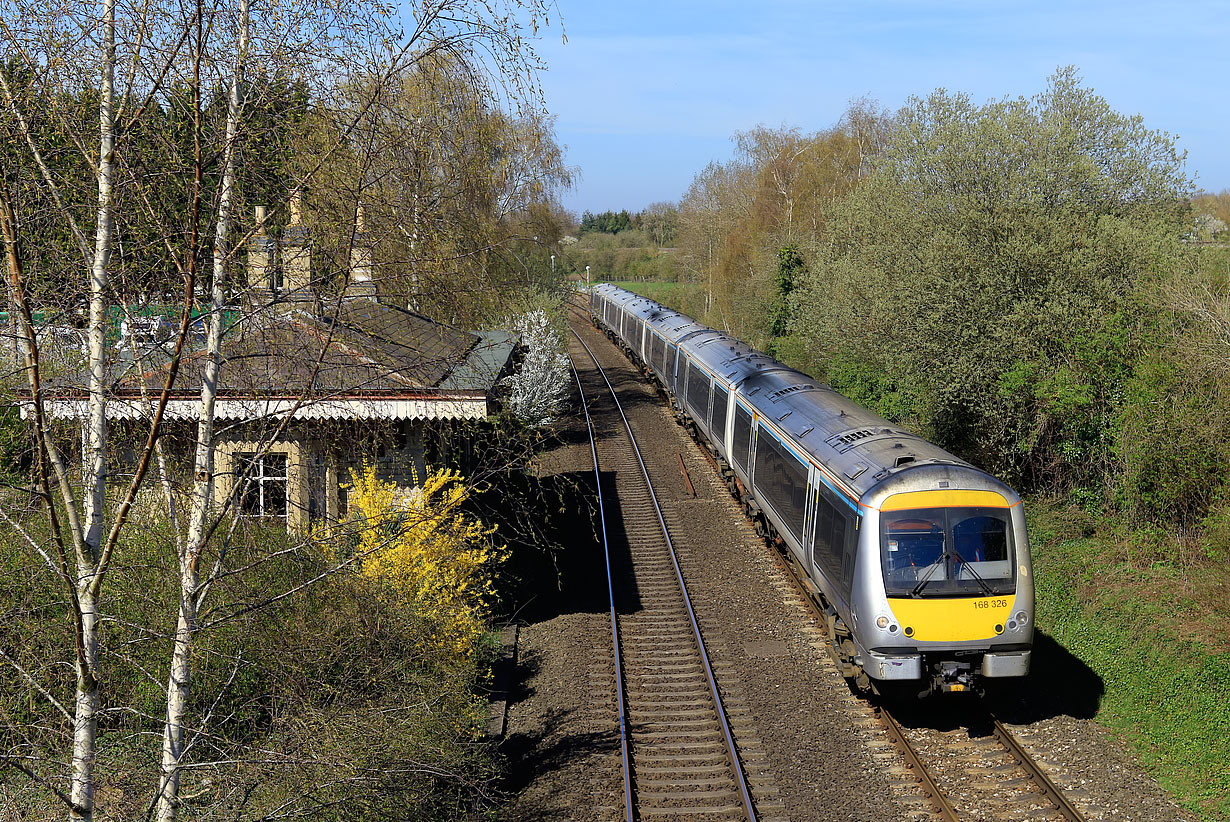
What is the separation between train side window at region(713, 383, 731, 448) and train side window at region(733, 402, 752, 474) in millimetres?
741

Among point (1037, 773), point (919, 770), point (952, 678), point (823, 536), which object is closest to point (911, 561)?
point (952, 678)

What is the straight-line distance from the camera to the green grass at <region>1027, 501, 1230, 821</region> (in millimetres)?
9281

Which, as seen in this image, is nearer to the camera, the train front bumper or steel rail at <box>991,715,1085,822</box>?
steel rail at <box>991,715,1085,822</box>

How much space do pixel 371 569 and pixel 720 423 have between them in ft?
37.4

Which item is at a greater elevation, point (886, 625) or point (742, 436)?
point (742, 436)

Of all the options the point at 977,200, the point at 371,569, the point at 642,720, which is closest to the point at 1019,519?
the point at 642,720

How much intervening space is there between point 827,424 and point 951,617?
4057 mm

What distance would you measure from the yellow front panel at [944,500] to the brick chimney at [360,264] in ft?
23.0

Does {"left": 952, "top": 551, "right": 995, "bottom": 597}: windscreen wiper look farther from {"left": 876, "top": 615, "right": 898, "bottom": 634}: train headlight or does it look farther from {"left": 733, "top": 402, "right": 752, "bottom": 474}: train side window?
{"left": 733, "top": 402, "right": 752, "bottom": 474}: train side window

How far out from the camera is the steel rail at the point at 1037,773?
8203 millimetres

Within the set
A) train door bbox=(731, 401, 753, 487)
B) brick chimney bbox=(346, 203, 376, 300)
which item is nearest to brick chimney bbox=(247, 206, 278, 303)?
brick chimney bbox=(346, 203, 376, 300)

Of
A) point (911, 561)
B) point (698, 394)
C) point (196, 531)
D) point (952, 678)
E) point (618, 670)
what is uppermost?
point (196, 531)

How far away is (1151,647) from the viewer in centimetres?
1154

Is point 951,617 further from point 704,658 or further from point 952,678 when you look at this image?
point 704,658
